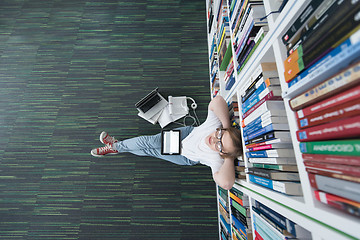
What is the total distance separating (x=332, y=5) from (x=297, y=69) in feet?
0.64

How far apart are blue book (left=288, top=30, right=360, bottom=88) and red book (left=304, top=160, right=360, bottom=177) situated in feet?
0.88

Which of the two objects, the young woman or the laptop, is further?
the laptop

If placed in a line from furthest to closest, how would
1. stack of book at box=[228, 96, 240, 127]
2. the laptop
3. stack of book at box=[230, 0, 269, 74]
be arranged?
1. the laptop
2. stack of book at box=[228, 96, 240, 127]
3. stack of book at box=[230, 0, 269, 74]

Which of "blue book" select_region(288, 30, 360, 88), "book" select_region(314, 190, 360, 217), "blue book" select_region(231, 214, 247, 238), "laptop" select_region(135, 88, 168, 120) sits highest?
"laptop" select_region(135, 88, 168, 120)

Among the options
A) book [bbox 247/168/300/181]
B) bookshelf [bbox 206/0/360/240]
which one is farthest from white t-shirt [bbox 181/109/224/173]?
book [bbox 247/168/300/181]

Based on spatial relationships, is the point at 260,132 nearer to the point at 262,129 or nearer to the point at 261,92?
the point at 262,129

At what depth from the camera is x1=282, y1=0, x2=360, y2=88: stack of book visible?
0.45m

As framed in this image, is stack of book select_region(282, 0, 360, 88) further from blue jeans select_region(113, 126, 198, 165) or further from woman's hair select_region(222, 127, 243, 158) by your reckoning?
blue jeans select_region(113, 126, 198, 165)

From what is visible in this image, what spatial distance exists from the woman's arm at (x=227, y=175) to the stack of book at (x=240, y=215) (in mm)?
134

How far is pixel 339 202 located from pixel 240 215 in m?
0.91

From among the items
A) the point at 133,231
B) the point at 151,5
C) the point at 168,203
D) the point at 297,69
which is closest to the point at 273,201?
the point at 297,69

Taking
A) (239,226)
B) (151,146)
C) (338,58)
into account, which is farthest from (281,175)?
(151,146)

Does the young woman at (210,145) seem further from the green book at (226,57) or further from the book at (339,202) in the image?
the book at (339,202)

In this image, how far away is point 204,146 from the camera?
151 cm
